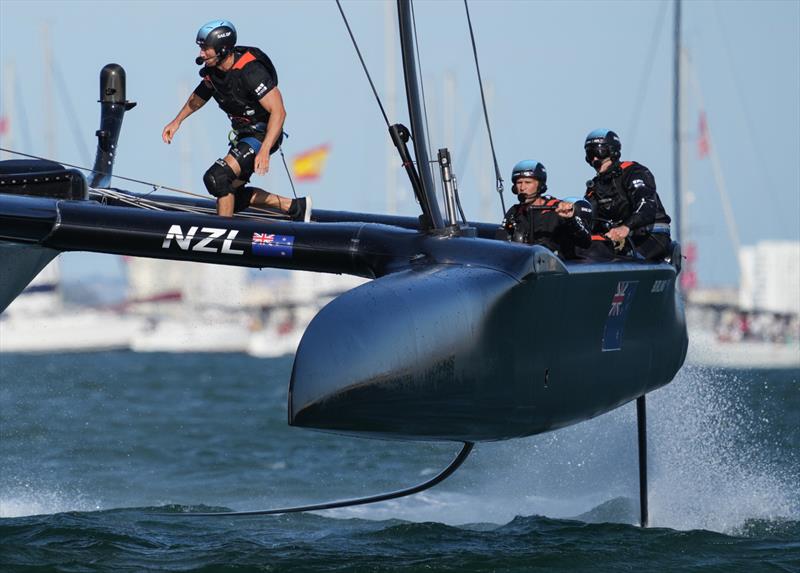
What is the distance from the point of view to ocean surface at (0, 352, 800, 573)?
25.7 feet

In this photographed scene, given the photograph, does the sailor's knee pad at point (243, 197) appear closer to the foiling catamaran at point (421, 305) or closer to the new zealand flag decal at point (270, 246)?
the foiling catamaran at point (421, 305)

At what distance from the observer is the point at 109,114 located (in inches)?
406

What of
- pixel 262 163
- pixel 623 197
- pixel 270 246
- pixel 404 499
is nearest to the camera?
pixel 270 246

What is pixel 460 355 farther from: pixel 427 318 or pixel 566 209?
pixel 566 209

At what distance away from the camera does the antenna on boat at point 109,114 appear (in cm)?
1020

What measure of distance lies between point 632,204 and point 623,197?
0.09m

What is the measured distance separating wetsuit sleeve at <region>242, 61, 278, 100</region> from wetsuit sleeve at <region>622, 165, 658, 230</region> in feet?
7.66

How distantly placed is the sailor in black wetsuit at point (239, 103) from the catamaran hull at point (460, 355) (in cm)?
→ 140

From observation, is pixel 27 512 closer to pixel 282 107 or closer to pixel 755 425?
pixel 282 107

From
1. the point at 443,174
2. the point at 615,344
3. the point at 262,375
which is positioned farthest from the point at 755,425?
the point at 262,375

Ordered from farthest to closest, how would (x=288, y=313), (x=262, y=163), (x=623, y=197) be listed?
(x=288, y=313) < (x=623, y=197) < (x=262, y=163)

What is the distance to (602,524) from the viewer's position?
360 inches

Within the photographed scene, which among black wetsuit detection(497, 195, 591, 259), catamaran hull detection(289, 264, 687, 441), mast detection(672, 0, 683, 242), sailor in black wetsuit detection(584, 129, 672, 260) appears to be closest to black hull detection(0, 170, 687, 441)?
catamaran hull detection(289, 264, 687, 441)

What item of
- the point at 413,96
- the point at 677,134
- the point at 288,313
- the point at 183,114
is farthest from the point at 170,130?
the point at 288,313
